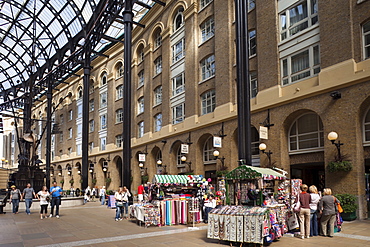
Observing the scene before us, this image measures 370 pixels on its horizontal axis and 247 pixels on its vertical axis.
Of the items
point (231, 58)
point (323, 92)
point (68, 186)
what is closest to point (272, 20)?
point (231, 58)

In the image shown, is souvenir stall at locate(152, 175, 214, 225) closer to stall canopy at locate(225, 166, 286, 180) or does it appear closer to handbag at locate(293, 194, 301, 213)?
stall canopy at locate(225, 166, 286, 180)

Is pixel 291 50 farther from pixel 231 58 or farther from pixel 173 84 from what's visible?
pixel 173 84

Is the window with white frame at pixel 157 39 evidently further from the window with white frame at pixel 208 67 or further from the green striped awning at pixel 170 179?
the green striped awning at pixel 170 179

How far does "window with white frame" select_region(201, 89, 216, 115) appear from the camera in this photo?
23.2 meters

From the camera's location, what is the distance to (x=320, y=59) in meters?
15.7

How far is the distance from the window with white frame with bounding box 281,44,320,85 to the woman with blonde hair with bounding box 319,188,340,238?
26.0 feet

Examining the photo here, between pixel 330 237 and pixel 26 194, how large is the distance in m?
15.5

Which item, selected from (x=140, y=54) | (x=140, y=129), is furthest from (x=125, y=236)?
(x=140, y=54)

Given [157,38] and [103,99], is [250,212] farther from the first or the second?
[103,99]

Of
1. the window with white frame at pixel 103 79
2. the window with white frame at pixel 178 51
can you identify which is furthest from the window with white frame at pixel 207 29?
the window with white frame at pixel 103 79

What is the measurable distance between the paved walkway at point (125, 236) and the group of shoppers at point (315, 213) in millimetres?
345

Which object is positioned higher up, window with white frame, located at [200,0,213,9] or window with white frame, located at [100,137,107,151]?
window with white frame, located at [200,0,213,9]

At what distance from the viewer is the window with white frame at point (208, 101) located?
23234 millimetres

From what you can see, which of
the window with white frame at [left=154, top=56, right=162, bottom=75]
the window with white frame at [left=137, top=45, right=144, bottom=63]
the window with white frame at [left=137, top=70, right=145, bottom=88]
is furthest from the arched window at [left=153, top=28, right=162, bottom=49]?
the window with white frame at [left=137, top=70, right=145, bottom=88]
